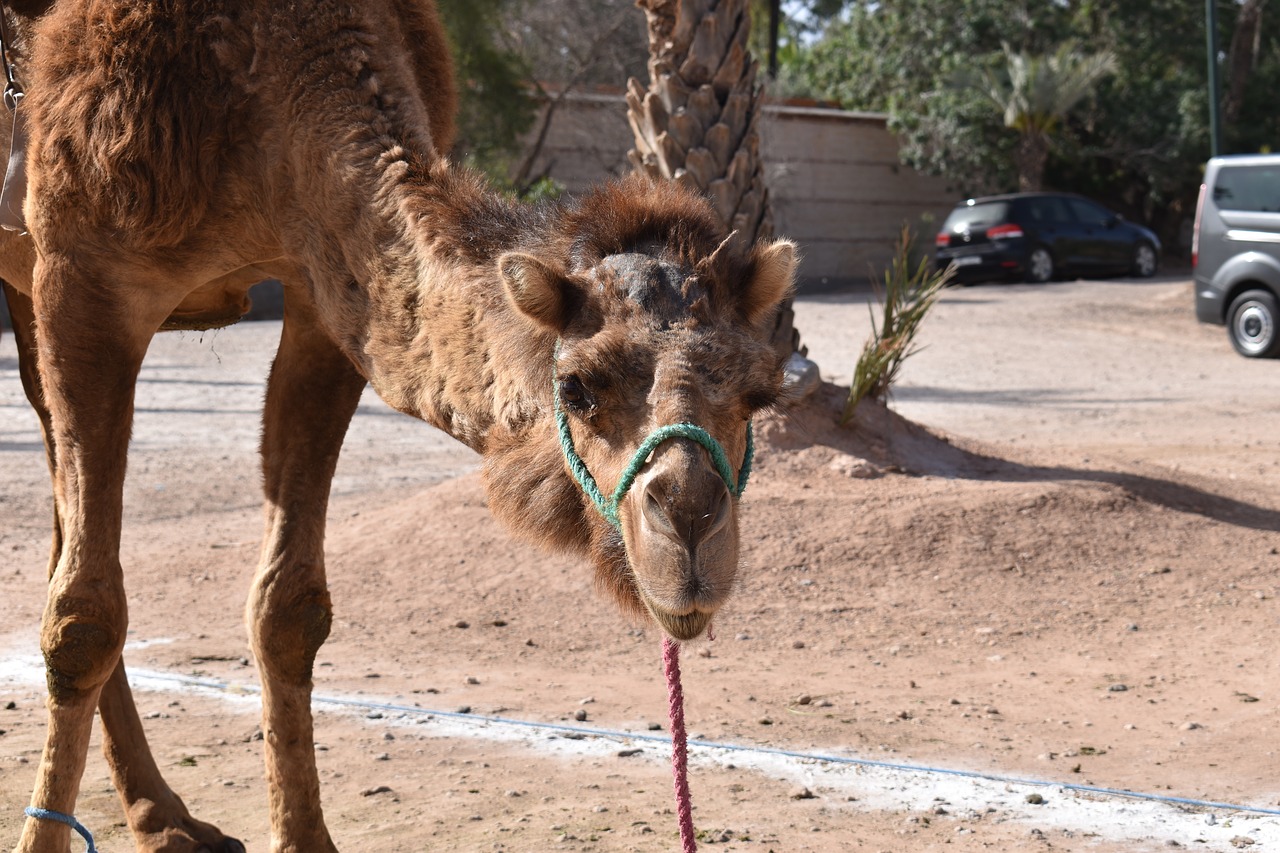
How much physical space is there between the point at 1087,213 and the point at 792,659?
24.0m

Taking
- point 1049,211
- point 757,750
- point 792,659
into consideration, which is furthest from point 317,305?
point 1049,211

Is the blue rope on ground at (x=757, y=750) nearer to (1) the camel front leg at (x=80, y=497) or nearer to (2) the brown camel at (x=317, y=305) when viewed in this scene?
(2) the brown camel at (x=317, y=305)

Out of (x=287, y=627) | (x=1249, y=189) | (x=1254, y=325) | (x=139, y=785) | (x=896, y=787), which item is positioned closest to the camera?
(x=287, y=627)

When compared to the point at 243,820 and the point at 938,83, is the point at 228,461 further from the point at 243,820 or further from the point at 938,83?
the point at 938,83

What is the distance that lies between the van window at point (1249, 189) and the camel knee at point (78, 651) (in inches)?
635

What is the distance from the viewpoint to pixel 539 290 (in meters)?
2.92

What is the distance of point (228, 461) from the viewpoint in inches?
460

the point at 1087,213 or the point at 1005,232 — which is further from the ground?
the point at 1087,213

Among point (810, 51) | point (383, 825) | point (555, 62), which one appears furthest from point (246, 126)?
point (810, 51)

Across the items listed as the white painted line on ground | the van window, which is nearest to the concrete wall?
the van window

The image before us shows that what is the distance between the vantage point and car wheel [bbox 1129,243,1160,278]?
1137 inches

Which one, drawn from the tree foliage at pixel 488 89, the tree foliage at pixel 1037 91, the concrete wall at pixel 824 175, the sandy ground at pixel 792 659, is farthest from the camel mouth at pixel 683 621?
the tree foliage at pixel 1037 91

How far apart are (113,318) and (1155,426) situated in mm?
10797

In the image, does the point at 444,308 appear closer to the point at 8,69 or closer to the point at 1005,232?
the point at 8,69
